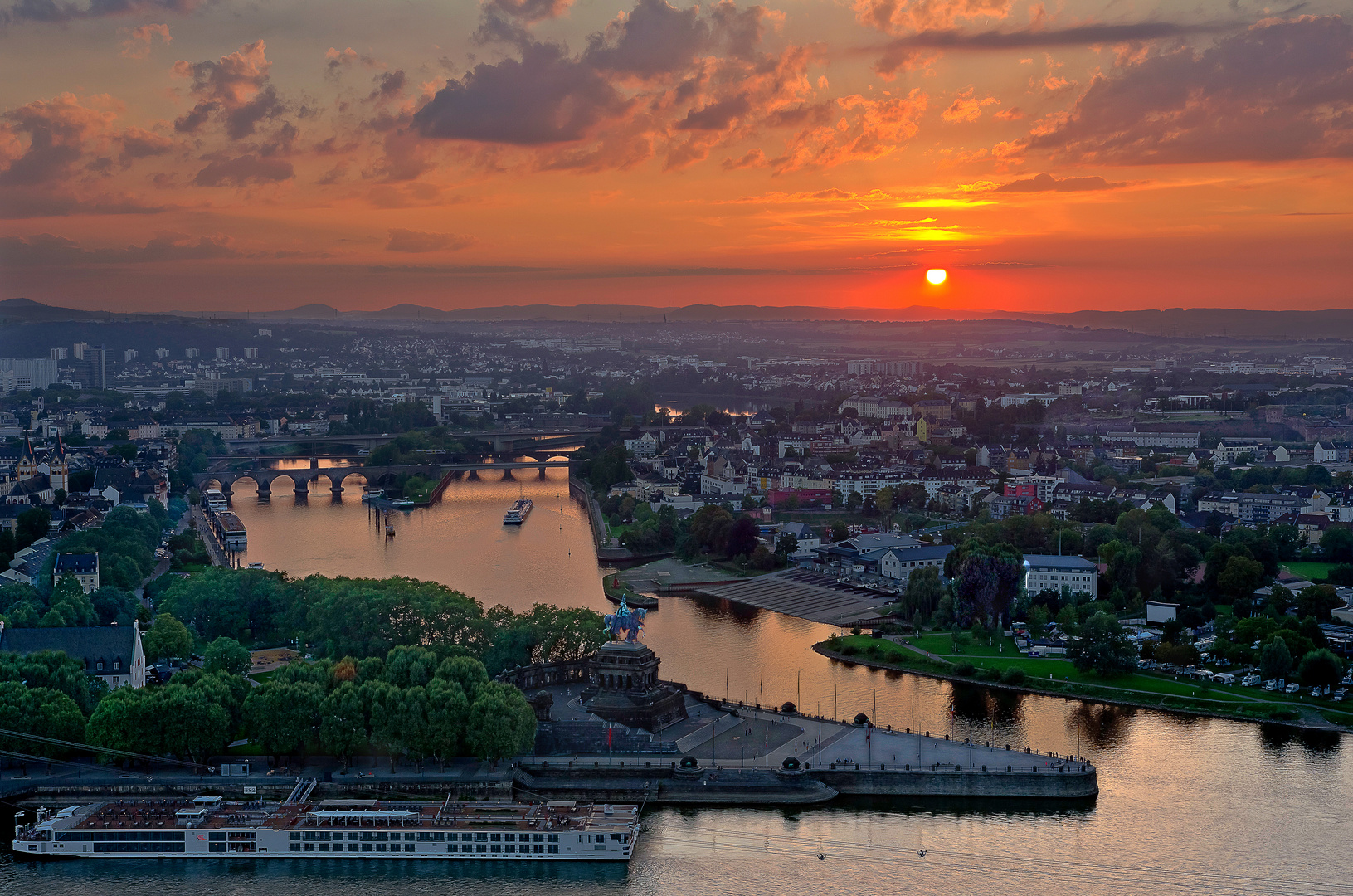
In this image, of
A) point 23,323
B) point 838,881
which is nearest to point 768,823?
point 838,881

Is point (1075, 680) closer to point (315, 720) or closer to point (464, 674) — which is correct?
point (464, 674)

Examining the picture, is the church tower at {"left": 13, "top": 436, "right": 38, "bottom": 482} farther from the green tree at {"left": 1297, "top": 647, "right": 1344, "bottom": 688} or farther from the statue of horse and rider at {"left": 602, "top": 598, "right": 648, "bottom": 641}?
the green tree at {"left": 1297, "top": 647, "right": 1344, "bottom": 688}

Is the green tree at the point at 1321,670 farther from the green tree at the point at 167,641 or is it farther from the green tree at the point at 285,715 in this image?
the green tree at the point at 167,641

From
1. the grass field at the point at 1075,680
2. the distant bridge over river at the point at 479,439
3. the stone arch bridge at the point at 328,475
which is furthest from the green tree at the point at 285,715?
the distant bridge over river at the point at 479,439

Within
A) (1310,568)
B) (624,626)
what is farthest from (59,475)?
(1310,568)

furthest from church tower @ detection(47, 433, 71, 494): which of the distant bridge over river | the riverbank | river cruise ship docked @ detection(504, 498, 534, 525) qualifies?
the riverbank

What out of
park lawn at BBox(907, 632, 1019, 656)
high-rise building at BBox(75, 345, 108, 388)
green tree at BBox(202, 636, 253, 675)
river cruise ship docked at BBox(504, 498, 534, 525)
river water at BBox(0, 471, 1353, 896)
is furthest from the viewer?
high-rise building at BBox(75, 345, 108, 388)
